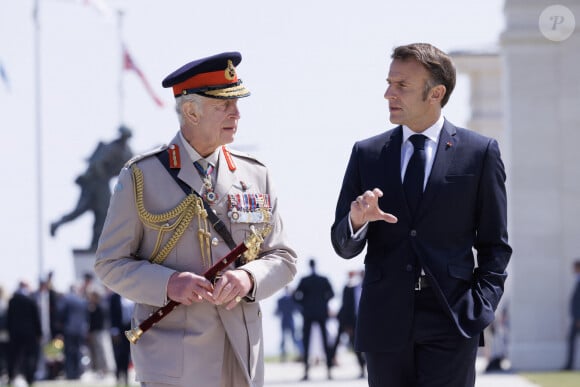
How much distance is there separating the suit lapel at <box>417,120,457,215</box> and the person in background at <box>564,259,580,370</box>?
1472cm

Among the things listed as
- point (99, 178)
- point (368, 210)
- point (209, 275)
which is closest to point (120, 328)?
point (99, 178)

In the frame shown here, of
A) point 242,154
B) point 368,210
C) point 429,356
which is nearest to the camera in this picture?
point 368,210

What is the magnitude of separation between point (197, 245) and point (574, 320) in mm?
15352

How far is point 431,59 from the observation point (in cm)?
573

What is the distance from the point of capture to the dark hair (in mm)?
5730

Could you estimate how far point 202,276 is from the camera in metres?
5.56

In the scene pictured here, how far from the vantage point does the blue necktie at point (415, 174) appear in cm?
568

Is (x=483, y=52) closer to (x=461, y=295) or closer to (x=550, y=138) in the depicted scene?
(x=550, y=138)

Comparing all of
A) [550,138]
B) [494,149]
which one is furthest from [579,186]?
[494,149]

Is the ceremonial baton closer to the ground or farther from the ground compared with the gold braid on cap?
closer to the ground

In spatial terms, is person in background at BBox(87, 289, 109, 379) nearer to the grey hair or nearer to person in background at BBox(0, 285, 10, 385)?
person in background at BBox(0, 285, 10, 385)

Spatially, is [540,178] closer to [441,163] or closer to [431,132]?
[431,132]

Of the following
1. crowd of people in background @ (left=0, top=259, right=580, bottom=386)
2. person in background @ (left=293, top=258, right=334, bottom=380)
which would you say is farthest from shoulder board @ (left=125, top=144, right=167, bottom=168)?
person in background @ (left=293, top=258, right=334, bottom=380)

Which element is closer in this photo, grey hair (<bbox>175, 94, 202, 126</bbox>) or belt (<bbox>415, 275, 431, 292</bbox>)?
belt (<bbox>415, 275, 431, 292</bbox>)
